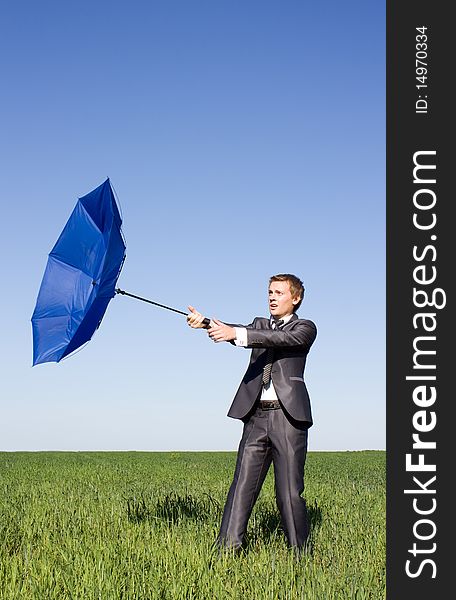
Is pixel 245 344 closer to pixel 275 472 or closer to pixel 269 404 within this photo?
pixel 269 404

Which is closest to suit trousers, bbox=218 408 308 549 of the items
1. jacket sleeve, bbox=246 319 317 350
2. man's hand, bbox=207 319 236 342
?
jacket sleeve, bbox=246 319 317 350

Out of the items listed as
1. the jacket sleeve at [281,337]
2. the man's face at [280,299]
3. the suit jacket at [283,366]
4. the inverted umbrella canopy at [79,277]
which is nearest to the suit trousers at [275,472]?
the suit jacket at [283,366]

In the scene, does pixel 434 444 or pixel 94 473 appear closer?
pixel 434 444

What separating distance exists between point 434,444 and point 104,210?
3538 millimetres

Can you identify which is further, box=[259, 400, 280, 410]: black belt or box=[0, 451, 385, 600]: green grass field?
box=[259, 400, 280, 410]: black belt

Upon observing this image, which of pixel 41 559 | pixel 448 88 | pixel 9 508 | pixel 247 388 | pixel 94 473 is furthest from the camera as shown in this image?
pixel 94 473

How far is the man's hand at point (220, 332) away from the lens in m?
6.32

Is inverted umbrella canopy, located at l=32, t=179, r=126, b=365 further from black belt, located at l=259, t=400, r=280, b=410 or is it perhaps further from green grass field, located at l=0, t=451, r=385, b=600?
green grass field, located at l=0, t=451, r=385, b=600

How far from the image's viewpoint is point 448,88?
17.6 ft

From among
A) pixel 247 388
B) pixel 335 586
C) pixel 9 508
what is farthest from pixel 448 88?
pixel 9 508

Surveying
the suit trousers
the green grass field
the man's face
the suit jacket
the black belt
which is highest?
the man's face

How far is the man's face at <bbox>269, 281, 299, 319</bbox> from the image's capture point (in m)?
6.71

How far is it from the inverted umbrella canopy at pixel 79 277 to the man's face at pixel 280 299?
1.34m

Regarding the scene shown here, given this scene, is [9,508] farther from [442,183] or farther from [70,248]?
[442,183]
